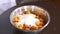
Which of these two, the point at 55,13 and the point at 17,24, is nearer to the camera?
the point at 17,24

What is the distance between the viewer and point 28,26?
0.76m

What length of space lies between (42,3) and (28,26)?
0.86 ft

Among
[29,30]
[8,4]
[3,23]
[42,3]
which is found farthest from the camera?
[8,4]

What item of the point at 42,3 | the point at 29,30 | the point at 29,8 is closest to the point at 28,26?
the point at 29,30

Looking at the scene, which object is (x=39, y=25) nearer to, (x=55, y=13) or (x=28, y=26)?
(x=28, y=26)

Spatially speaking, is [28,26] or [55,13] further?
[55,13]

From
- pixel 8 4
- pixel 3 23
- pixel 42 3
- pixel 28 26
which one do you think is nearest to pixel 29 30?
pixel 28 26

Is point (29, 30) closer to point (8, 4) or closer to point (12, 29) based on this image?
point (12, 29)

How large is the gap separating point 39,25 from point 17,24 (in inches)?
4.7

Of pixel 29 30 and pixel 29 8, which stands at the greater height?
pixel 29 8

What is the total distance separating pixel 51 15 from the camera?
0.88 metres

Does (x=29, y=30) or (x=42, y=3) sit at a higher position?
(x=42, y=3)

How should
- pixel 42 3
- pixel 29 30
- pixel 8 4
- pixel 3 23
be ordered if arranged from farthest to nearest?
pixel 8 4 → pixel 42 3 → pixel 3 23 → pixel 29 30

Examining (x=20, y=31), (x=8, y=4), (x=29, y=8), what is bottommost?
(x=20, y=31)
